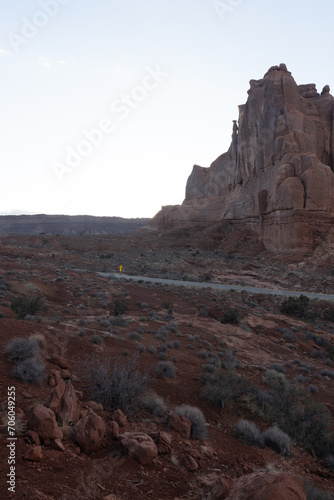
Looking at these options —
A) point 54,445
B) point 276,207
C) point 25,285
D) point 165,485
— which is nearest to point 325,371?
point 165,485

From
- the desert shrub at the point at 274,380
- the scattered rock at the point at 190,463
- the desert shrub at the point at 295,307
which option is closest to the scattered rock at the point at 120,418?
the scattered rock at the point at 190,463

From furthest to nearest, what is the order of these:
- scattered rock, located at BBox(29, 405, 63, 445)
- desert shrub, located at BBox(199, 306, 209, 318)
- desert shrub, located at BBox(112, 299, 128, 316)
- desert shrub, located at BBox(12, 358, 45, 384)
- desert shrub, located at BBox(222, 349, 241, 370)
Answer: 1. desert shrub, located at BBox(199, 306, 209, 318)
2. desert shrub, located at BBox(112, 299, 128, 316)
3. desert shrub, located at BBox(222, 349, 241, 370)
4. desert shrub, located at BBox(12, 358, 45, 384)
5. scattered rock, located at BBox(29, 405, 63, 445)

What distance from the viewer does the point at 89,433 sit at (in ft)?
14.0

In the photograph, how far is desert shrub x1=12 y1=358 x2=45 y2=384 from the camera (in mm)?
5465

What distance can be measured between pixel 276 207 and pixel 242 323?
26.5 m

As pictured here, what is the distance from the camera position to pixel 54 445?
3.98 m

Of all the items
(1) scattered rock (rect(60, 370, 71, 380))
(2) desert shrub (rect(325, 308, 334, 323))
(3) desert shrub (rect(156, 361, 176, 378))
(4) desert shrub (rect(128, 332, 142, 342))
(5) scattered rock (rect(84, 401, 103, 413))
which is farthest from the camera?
(2) desert shrub (rect(325, 308, 334, 323))

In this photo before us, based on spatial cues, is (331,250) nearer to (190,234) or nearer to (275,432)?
(190,234)

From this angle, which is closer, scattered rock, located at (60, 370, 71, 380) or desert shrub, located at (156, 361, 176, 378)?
scattered rock, located at (60, 370, 71, 380)

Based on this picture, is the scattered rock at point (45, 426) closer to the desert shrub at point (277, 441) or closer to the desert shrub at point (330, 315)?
A: the desert shrub at point (277, 441)

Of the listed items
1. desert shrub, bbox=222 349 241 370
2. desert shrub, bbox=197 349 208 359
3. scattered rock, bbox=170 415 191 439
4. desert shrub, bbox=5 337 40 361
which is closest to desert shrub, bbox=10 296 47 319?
desert shrub, bbox=5 337 40 361

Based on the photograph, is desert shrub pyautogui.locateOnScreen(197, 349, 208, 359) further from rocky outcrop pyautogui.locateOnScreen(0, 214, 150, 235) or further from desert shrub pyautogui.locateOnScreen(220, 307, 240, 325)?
rocky outcrop pyautogui.locateOnScreen(0, 214, 150, 235)

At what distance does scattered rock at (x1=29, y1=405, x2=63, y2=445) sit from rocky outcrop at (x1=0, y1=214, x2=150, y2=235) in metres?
98.2

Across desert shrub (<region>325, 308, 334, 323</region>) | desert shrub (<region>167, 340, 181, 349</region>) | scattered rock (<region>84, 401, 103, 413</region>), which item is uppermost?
scattered rock (<region>84, 401, 103, 413</region>)
